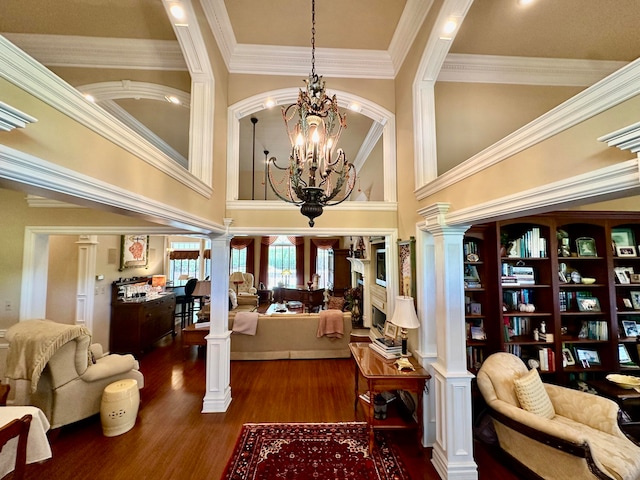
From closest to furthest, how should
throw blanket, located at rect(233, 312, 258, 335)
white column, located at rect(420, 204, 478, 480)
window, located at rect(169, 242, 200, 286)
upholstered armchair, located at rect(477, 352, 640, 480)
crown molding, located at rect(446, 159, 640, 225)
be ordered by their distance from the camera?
crown molding, located at rect(446, 159, 640, 225) < upholstered armchair, located at rect(477, 352, 640, 480) < white column, located at rect(420, 204, 478, 480) < throw blanket, located at rect(233, 312, 258, 335) < window, located at rect(169, 242, 200, 286)

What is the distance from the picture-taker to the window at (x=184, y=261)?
9461 mm

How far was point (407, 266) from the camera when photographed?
3117mm

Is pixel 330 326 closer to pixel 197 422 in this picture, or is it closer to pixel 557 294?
pixel 197 422

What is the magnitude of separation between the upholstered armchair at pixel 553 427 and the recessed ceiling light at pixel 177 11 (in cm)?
435

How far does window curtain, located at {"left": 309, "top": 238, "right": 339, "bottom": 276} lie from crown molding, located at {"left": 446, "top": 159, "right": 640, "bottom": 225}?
26.0 ft

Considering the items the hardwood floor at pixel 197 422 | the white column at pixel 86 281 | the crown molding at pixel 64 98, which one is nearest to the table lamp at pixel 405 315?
the hardwood floor at pixel 197 422

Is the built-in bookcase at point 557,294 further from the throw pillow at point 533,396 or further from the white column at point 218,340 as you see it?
the white column at point 218,340

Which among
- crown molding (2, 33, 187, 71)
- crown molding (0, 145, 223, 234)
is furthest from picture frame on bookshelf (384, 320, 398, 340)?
crown molding (2, 33, 187, 71)

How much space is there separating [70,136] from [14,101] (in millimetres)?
231

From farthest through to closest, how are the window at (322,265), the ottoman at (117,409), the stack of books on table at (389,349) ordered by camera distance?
the window at (322,265)
the stack of books on table at (389,349)
the ottoman at (117,409)

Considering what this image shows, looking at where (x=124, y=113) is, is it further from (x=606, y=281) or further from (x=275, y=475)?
(x=606, y=281)

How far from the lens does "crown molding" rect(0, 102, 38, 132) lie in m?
0.79

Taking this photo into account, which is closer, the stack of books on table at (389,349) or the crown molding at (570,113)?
the crown molding at (570,113)

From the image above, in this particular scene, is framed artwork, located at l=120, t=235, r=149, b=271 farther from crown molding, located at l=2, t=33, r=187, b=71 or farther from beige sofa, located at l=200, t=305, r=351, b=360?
crown molding, located at l=2, t=33, r=187, b=71
